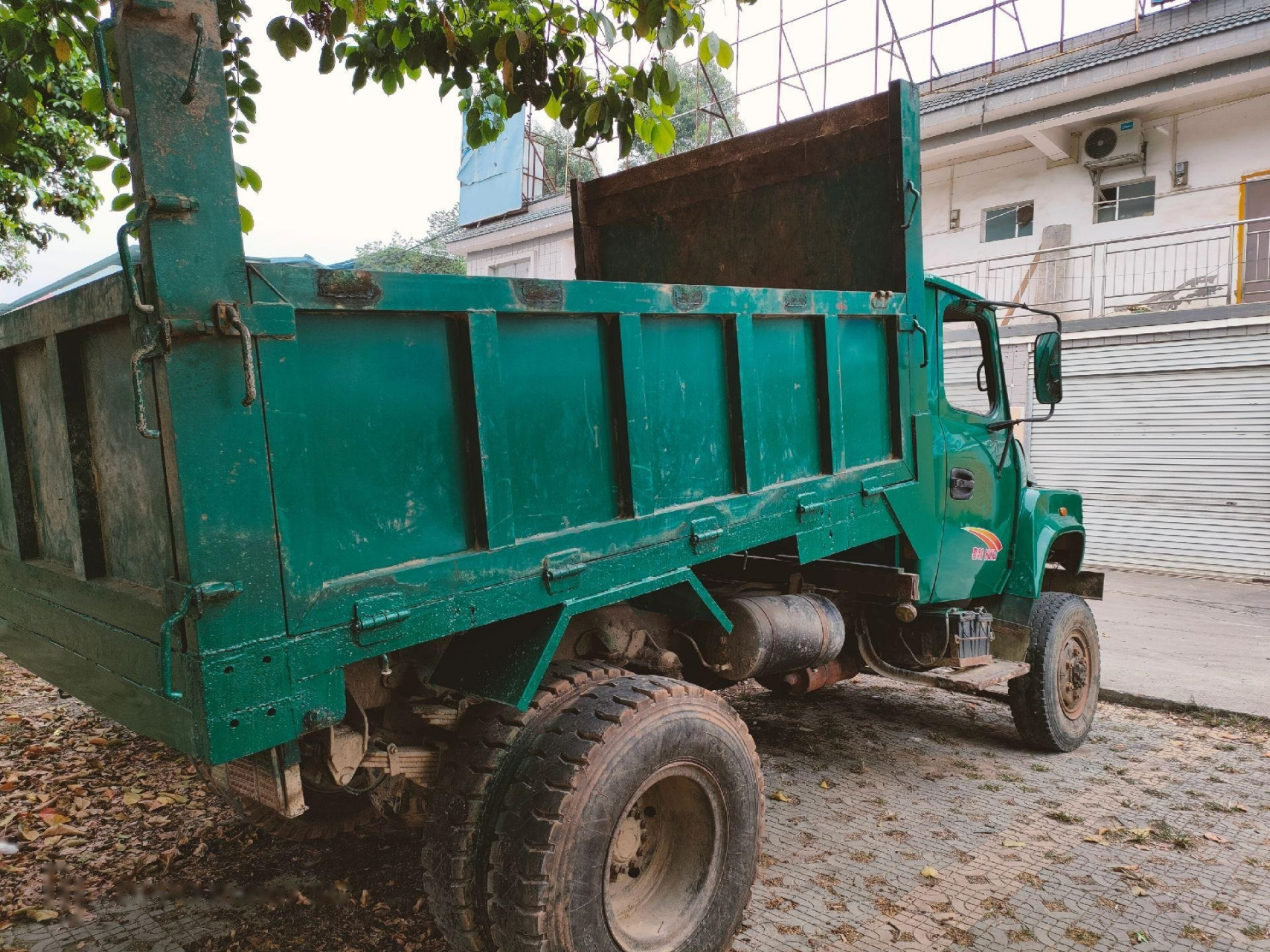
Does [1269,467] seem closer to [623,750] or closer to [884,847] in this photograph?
[884,847]

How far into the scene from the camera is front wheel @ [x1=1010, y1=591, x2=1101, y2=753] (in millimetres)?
4906

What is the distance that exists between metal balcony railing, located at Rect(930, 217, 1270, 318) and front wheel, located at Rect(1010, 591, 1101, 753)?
7.25 metres

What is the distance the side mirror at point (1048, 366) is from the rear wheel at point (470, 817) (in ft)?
11.5

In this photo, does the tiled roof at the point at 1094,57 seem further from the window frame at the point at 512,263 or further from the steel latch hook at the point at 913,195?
the steel latch hook at the point at 913,195

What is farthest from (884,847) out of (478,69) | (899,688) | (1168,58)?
(1168,58)

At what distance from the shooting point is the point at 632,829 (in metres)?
2.86

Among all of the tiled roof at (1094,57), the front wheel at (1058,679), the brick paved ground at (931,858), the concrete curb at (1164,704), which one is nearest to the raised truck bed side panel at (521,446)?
the brick paved ground at (931,858)

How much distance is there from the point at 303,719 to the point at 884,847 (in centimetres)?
280

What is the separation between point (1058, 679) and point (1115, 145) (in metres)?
10.3

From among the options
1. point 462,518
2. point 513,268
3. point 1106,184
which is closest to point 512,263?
point 513,268

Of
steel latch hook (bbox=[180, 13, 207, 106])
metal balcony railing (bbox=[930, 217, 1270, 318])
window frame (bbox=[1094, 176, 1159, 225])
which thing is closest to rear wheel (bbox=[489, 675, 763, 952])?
steel latch hook (bbox=[180, 13, 207, 106])

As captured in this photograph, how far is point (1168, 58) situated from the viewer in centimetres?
1093

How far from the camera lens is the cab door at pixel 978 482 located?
14.8 ft

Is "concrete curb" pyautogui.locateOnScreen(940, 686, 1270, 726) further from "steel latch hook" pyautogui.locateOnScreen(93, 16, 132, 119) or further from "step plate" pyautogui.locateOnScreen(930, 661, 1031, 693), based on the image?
"steel latch hook" pyautogui.locateOnScreen(93, 16, 132, 119)
